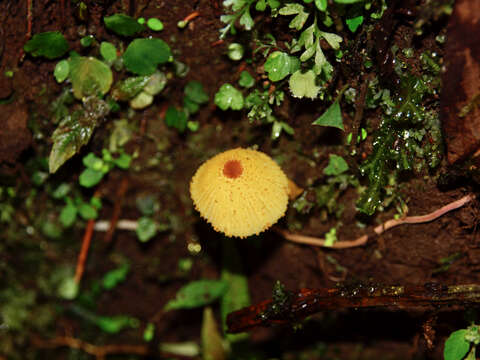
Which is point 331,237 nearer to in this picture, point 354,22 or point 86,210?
point 354,22

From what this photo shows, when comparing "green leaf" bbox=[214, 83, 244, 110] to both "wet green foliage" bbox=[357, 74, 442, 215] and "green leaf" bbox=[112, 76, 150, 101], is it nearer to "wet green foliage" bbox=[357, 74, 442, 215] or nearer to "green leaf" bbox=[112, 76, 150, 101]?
"green leaf" bbox=[112, 76, 150, 101]

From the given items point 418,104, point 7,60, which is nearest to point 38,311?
point 7,60

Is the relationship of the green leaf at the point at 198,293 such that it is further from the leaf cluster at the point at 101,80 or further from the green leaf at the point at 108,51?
the green leaf at the point at 108,51

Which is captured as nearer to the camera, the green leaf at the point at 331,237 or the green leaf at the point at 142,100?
the green leaf at the point at 142,100

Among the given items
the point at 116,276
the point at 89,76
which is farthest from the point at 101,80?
the point at 116,276

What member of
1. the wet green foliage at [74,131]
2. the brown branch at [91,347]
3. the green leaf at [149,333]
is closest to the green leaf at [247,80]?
the wet green foliage at [74,131]

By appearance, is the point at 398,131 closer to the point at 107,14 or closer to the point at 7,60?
the point at 107,14

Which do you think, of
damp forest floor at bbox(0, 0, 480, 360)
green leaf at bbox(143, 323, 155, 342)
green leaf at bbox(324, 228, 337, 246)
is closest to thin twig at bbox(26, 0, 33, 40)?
damp forest floor at bbox(0, 0, 480, 360)
